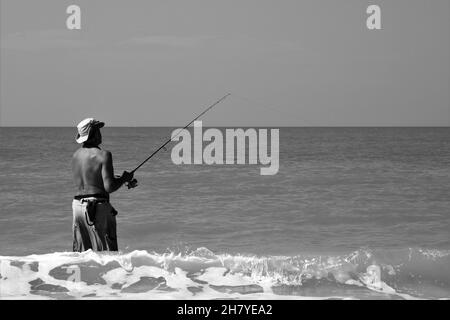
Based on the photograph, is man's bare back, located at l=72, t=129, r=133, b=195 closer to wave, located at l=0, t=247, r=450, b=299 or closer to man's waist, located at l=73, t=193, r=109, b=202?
man's waist, located at l=73, t=193, r=109, b=202

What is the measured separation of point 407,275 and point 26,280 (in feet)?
11.4

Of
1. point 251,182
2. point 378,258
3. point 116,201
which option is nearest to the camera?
point 378,258

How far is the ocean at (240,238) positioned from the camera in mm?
5746

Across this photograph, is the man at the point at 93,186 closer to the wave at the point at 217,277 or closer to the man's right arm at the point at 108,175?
the man's right arm at the point at 108,175

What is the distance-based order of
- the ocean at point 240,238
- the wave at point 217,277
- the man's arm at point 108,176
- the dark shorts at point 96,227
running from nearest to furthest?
the man's arm at point 108,176, the dark shorts at point 96,227, the wave at point 217,277, the ocean at point 240,238

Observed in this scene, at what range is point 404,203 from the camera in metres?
12.8

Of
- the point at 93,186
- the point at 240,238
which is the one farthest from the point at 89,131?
the point at 240,238

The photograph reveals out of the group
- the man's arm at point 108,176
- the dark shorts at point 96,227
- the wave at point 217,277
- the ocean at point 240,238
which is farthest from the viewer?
the ocean at point 240,238

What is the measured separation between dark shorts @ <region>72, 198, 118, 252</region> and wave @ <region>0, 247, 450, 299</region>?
203 mm

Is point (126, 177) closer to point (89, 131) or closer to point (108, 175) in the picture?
point (108, 175)

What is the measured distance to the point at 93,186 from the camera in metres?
4.91

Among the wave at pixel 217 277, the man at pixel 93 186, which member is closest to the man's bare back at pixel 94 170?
the man at pixel 93 186
